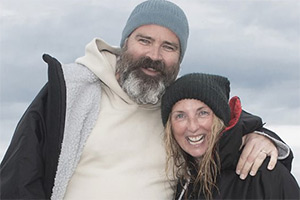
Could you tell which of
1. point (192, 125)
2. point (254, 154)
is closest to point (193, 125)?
point (192, 125)

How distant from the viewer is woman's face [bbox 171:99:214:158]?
3.88 meters

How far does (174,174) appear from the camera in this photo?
432 cm

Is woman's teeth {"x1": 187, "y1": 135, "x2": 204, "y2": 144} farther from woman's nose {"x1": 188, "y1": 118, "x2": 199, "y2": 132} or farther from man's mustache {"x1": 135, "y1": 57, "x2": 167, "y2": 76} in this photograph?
man's mustache {"x1": 135, "y1": 57, "x2": 167, "y2": 76}

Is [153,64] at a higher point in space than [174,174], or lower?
higher

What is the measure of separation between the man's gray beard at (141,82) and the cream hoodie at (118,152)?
9 cm

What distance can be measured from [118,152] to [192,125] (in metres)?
A: 0.74

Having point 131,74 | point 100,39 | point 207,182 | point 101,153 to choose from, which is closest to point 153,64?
point 131,74

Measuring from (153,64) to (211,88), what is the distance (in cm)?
77

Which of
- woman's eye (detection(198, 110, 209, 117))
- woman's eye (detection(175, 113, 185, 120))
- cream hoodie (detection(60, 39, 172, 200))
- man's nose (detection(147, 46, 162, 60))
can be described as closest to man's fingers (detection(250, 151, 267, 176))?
woman's eye (detection(198, 110, 209, 117))

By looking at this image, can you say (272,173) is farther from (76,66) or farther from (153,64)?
(76,66)

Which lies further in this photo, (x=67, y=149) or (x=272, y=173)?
(x=67, y=149)

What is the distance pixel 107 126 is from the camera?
4352 mm

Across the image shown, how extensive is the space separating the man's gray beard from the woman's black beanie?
397 millimetres

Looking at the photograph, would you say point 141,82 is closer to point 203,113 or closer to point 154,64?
point 154,64
